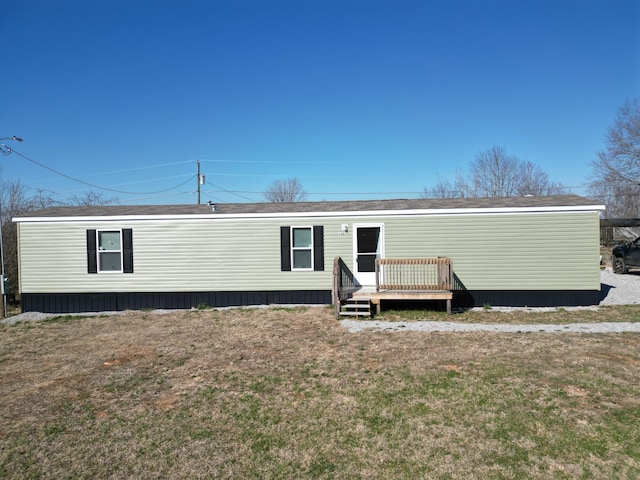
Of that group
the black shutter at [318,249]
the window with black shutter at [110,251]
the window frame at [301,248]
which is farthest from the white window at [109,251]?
the black shutter at [318,249]

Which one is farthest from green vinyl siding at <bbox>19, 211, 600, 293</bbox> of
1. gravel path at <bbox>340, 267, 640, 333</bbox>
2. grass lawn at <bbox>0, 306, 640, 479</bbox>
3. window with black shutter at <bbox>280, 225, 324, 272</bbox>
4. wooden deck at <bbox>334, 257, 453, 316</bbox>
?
grass lawn at <bbox>0, 306, 640, 479</bbox>

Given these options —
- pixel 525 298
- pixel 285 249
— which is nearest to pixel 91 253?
pixel 285 249

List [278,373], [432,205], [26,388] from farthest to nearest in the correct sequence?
[432,205] < [278,373] < [26,388]

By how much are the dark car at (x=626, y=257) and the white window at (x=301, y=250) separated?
1331cm

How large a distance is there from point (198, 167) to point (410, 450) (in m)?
26.9

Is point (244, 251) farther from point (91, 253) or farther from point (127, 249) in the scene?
point (91, 253)

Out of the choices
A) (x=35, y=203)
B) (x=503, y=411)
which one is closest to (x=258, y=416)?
(x=503, y=411)

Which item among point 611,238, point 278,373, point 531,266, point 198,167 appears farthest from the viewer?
point 611,238

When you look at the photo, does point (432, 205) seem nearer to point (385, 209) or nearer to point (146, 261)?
point (385, 209)

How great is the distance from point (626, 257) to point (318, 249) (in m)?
13.2

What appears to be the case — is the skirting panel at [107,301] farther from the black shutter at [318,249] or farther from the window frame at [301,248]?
the black shutter at [318,249]

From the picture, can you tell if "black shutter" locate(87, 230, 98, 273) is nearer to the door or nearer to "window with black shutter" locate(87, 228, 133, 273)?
"window with black shutter" locate(87, 228, 133, 273)

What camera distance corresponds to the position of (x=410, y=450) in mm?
3354

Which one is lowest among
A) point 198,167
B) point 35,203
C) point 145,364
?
point 145,364
